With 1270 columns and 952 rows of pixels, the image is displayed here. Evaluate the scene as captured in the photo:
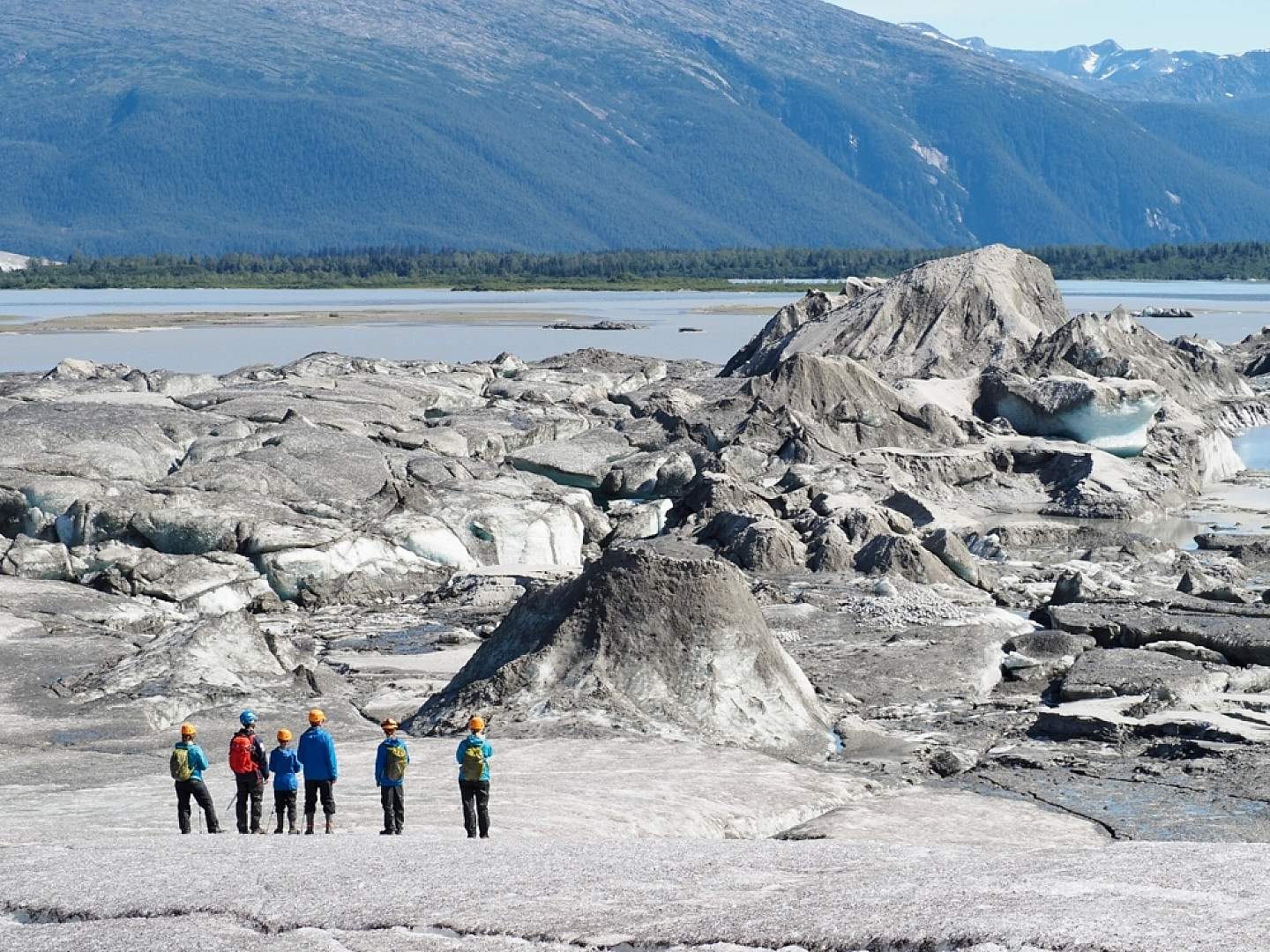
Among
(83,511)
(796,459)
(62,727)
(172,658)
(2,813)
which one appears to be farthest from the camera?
(796,459)

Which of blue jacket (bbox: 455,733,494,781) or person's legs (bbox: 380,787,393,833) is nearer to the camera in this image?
blue jacket (bbox: 455,733,494,781)

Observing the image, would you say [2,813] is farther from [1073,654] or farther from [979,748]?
[1073,654]

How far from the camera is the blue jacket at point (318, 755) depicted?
14062mm

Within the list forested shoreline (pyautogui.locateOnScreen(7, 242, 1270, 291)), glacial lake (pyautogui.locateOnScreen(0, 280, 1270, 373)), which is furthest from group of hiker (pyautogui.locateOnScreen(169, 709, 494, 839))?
forested shoreline (pyautogui.locateOnScreen(7, 242, 1270, 291))

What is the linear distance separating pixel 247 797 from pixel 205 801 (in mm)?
321

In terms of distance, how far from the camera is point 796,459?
39.4 metres

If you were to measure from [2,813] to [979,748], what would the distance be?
30.7 ft

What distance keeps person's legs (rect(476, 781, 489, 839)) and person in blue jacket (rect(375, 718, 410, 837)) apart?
0.60m

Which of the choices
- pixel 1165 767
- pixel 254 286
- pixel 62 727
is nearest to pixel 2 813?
pixel 62 727

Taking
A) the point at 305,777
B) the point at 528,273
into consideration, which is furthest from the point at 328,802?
the point at 528,273

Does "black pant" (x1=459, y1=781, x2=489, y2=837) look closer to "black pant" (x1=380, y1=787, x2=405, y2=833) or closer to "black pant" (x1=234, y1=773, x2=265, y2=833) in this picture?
"black pant" (x1=380, y1=787, x2=405, y2=833)

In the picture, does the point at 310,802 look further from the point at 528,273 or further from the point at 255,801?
the point at 528,273

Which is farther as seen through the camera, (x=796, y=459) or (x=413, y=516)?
(x=796, y=459)

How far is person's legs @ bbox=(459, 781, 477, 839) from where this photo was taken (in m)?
13.9
